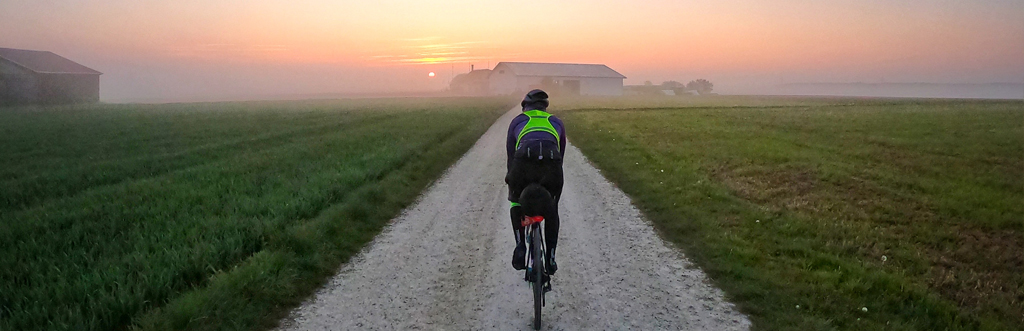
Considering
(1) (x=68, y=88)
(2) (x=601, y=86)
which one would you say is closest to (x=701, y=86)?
(2) (x=601, y=86)

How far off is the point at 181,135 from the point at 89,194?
50.4 ft

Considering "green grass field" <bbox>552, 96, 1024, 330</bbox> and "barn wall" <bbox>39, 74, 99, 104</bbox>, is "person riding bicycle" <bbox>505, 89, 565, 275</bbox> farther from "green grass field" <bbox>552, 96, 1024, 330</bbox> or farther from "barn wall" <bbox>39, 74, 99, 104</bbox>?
"barn wall" <bbox>39, 74, 99, 104</bbox>

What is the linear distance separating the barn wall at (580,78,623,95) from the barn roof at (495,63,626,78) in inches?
31.0

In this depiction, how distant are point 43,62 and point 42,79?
633cm

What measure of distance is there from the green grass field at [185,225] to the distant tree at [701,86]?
430 feet

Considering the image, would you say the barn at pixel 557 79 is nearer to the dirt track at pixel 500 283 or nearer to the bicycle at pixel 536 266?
the dirt track at pixel 500 283

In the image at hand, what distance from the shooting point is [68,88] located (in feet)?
181

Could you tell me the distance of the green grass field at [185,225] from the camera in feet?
17.8

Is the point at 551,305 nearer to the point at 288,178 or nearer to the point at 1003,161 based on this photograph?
the point at 288,178

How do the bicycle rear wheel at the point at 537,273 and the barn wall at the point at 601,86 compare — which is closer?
the bicycle rear wheel at the point at 537,273

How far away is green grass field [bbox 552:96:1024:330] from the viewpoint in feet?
20.0

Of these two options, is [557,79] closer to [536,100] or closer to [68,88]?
[68,88]

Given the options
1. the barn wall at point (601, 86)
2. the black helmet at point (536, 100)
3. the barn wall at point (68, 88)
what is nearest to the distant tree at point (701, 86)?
the barn wall at point (601, 86)

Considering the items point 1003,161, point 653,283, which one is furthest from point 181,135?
point 1003,161
